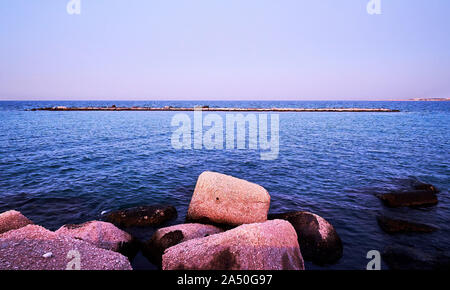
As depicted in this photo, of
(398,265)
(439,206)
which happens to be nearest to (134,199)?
(398,265)

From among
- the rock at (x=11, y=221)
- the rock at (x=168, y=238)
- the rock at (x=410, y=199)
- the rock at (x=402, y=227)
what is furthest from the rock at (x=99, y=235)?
the rock at (x=410, y=199)

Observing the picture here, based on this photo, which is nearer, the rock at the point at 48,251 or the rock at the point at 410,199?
the rock at the point at 48,251

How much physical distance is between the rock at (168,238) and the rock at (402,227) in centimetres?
652

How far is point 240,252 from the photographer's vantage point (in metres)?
4.82

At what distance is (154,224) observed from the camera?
8383 mm

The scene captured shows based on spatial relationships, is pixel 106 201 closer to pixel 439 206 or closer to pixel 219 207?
pixel 219 207

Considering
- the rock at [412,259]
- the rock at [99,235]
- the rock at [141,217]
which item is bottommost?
the rock at [412,259]

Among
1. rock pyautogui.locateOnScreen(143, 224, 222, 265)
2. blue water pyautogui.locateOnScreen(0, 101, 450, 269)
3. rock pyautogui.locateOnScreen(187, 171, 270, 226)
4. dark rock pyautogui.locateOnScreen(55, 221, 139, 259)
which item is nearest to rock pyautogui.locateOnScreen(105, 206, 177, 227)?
blue water pyautogui.locateOnScreen(0, 101, 450, 269)

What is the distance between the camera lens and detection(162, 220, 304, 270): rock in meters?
4.71

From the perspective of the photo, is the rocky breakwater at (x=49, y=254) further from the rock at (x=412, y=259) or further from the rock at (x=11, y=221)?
the rock at (x=412, y=259)

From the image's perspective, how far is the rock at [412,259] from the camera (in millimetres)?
6410

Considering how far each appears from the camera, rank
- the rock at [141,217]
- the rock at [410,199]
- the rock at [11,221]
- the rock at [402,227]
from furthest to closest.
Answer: the rock at [410,199] < the rock at [141,217] < the rock at [402,227] < the rock at [11,221]

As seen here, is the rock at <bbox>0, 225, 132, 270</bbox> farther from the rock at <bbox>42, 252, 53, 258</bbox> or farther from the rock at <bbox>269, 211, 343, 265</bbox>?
the rock at <bbox>269, 211, 343, 265</bbox>
